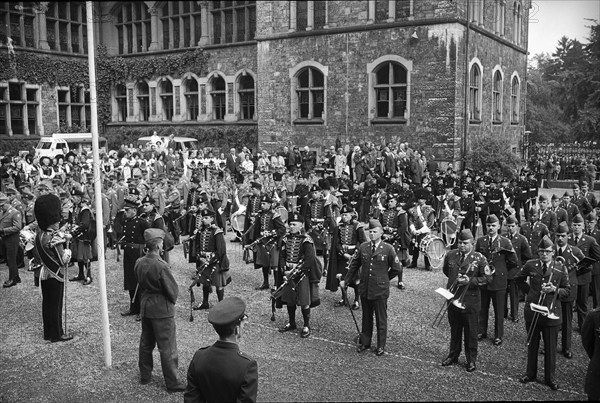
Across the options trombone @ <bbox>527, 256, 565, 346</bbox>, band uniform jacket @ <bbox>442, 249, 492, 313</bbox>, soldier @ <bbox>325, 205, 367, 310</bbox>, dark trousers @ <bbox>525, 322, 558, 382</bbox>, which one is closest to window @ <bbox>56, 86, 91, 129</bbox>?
soldier @ <bbox>325, 205, 367, 310</bbox>

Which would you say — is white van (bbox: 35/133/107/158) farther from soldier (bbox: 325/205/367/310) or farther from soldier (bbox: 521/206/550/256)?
soldier (bbox: 521/206/550/256)

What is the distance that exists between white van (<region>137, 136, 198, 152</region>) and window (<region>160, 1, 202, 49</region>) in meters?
5.75

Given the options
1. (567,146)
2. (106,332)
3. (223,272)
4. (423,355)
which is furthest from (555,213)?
(567,146)

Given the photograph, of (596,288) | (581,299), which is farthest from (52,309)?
(596,288)

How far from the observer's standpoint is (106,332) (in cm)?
830

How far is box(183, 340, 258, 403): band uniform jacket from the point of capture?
4387 mm

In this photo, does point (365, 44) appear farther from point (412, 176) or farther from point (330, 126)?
point (412, 176)

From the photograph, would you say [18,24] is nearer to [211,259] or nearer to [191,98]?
[191,98]

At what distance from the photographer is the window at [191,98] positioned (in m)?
34.1

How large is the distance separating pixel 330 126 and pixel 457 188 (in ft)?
35.8

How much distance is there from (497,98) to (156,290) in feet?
86.4

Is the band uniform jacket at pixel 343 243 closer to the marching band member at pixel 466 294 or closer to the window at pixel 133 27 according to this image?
the marching band member at pixel 466 294

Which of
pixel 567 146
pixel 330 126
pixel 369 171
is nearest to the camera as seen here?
pixel 369 171

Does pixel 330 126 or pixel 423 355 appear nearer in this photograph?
pixel 423 355
